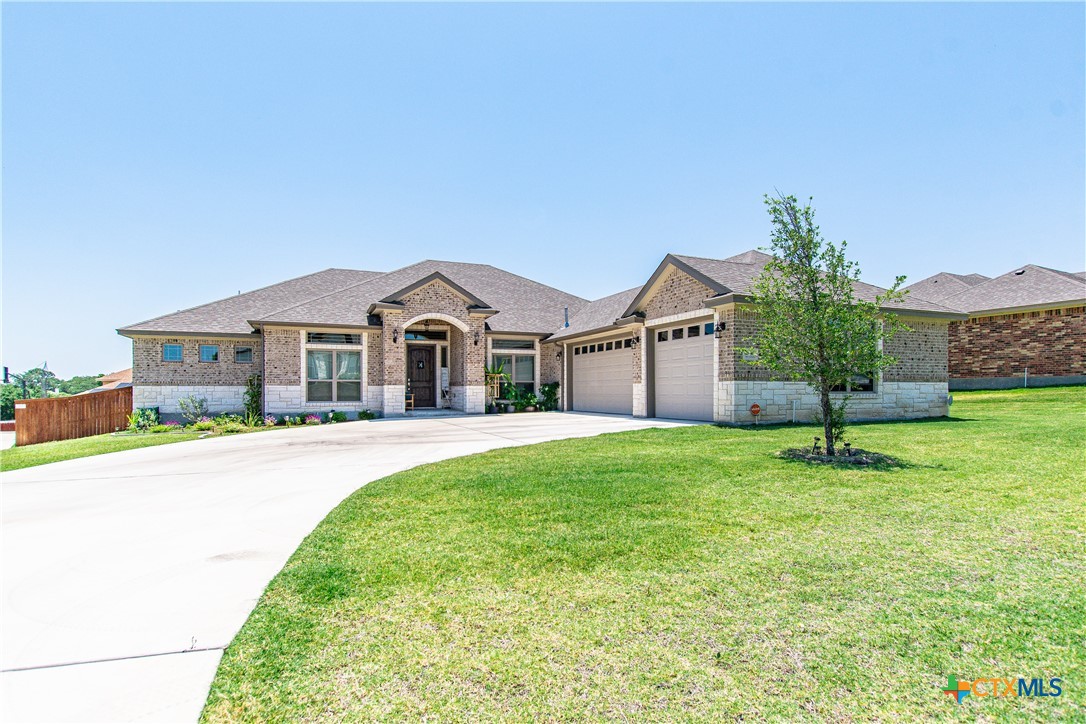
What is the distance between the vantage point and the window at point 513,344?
22.6 metres

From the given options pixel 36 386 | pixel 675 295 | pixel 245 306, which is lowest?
pixel 36 386

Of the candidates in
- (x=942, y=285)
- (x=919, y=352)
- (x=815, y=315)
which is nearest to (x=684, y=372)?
(x=919, y=352)

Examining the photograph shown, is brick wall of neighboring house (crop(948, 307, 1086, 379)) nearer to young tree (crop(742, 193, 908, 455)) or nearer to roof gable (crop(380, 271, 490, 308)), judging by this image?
young tree (crop(742, 193, 908, 455))

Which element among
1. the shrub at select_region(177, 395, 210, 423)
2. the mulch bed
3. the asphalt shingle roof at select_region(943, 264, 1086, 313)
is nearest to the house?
the shrub at select_region(177, 395, 210, 423)

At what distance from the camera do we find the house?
14539 mm

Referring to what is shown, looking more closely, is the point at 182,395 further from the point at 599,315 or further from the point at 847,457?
the point at 847,457

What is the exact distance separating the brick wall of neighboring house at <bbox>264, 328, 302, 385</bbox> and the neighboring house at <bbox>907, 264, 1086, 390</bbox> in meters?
26.0

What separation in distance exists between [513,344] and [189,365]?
40.6 ft

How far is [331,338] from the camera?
19188mm

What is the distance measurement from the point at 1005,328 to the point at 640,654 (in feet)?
85.7

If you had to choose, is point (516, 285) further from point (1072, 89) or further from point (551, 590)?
point (551, 590)

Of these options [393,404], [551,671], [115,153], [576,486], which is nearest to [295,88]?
[115,153]

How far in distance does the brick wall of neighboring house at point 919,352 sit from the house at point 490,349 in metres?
0.04

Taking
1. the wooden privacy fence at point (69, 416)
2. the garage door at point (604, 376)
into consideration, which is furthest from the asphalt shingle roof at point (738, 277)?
the wooden privacy fence at point (69, 416)
